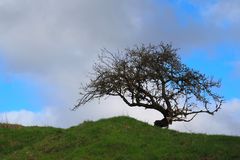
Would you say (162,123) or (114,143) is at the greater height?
(162,123)

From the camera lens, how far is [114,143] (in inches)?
997

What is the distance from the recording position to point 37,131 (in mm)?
31188

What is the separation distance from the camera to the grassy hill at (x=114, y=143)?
23.8 metres

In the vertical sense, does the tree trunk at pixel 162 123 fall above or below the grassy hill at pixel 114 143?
above

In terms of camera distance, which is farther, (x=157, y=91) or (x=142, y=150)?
(x=157, y=91)

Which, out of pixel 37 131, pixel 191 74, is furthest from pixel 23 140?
pixel 191 74

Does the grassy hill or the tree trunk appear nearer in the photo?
the grassy hill

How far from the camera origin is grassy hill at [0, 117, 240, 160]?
77.9ft

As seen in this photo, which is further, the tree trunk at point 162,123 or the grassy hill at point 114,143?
the tree trunk at point 162,123

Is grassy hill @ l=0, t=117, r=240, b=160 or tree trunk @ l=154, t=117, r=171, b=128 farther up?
tree trunk @ l=154, t=117, r=171, b=128

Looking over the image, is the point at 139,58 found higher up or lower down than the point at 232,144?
higher up

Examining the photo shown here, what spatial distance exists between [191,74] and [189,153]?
13602 millimetres

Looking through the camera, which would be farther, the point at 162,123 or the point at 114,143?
the point at 162,123

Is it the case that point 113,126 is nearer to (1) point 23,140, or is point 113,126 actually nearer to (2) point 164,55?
(1) point 23,140
